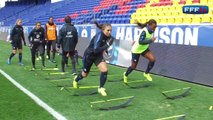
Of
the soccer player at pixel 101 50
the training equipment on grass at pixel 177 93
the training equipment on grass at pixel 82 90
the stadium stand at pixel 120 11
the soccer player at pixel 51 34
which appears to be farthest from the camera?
the soccer player at pixel 51 34

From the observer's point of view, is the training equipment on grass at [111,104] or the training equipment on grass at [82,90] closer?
the training equipment on grass at [111,104]

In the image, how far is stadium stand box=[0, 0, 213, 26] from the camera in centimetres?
1543

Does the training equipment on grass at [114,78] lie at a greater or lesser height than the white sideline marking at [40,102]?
lesser

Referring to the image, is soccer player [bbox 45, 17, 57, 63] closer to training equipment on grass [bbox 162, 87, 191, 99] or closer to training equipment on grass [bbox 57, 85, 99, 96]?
training equipment on grass [bbox 57, 85, 99, 96]

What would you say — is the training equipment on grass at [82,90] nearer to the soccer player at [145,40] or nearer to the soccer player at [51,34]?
the soccer player at [145,40]

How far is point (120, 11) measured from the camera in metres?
23.0

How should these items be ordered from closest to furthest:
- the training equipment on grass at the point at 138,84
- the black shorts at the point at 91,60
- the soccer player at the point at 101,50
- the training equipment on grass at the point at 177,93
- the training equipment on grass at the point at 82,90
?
the soccer player at the point at 101,50
the training equipment on grass at the point at 177,93
the black shorts at the point at 91,60
the training equipment on grass at the point at 82,90
the training equipment on grass at the point at 138,84

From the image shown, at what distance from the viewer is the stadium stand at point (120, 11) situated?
50.6ft

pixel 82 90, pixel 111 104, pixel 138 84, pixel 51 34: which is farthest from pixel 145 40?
pixel 51 34

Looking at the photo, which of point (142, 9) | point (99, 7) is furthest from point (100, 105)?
point (99, 7)

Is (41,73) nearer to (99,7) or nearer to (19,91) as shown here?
(19,91)

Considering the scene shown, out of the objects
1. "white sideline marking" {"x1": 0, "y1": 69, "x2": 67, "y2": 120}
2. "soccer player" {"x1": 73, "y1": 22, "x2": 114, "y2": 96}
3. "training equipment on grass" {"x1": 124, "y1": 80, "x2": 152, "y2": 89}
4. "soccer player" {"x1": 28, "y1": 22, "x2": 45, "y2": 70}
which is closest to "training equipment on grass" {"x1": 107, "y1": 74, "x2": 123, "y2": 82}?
"training equipment on grass" {"x1": 124, "y1": 80, "x2": 152, "y2": 89}

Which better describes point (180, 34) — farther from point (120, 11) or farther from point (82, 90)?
point (120, 11)

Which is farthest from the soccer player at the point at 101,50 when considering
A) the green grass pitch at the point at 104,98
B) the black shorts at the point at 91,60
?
the green grass pitch at the point at 104,98
